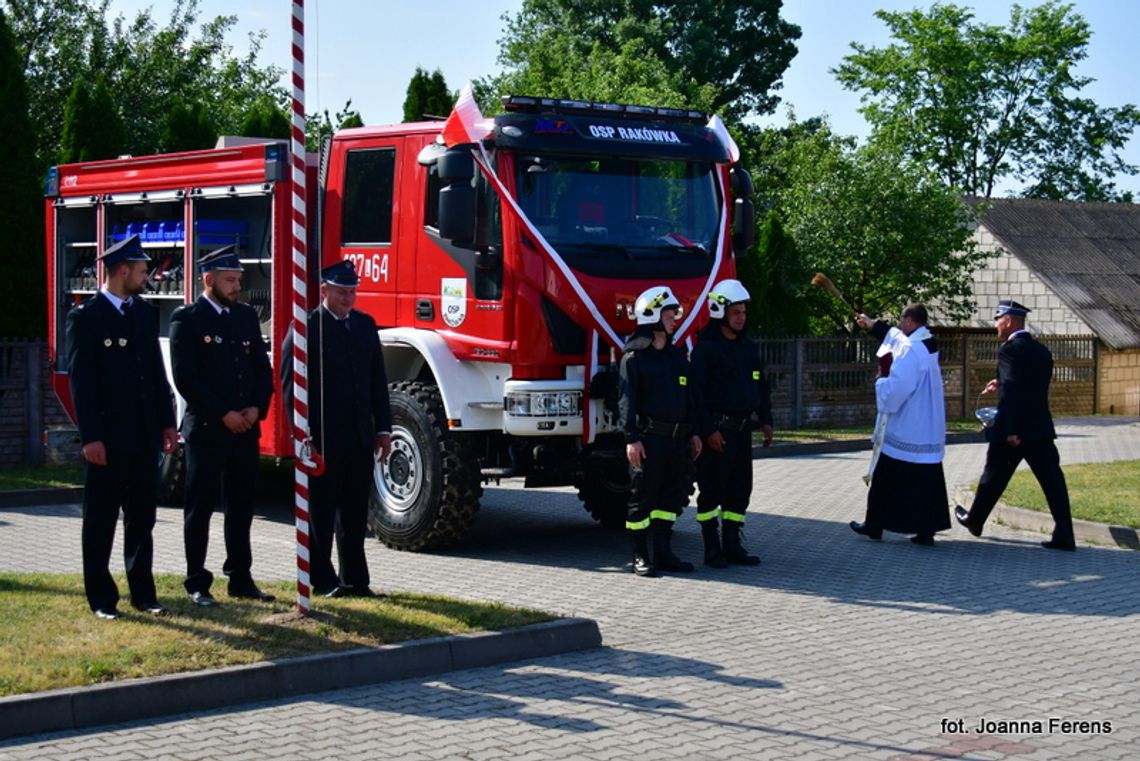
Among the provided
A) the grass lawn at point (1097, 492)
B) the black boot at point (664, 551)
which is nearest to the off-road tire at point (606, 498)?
the black boot at point (664, 551)

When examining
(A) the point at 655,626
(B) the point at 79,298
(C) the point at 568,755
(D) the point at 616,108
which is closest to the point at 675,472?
(A) the point at 655,626

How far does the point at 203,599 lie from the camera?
30.1 feet

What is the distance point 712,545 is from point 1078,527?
379cm

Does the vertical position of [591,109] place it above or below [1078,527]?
above

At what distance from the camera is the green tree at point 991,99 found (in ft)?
186

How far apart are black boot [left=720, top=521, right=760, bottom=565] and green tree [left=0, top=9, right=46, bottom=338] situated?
1122 centimetres

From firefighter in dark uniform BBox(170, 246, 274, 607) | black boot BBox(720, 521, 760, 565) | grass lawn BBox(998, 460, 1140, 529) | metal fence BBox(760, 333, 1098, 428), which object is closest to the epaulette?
black boot BBox(720, 521, 760, 565)

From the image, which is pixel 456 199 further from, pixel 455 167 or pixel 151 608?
pixel 151 608

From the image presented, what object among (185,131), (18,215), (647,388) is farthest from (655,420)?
(185,131)

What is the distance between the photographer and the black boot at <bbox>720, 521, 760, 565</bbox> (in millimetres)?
11938

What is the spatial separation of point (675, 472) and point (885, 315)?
2188 centimetres

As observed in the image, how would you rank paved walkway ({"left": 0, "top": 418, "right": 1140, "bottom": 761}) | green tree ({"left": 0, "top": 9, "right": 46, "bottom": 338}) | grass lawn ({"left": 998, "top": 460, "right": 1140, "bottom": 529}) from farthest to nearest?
green tree ({"left": 0, "top": 9, "right": 46, "bottom": 338}), grass lawn ({"left": 998, "top": 460, "right": 1140, "bottom": 529}), paved walkway ({"left": 0, "top": 418, "right": 1140, "bottom": 761})

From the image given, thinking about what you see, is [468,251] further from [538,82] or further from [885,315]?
[538,82]

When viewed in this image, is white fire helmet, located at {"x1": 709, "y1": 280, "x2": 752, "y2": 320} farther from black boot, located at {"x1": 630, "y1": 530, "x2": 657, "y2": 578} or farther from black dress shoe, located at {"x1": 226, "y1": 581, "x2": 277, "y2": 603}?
black dress shoe, located at {"x1": 226, "y1": 581, "x2": 277, "y2": 603}
